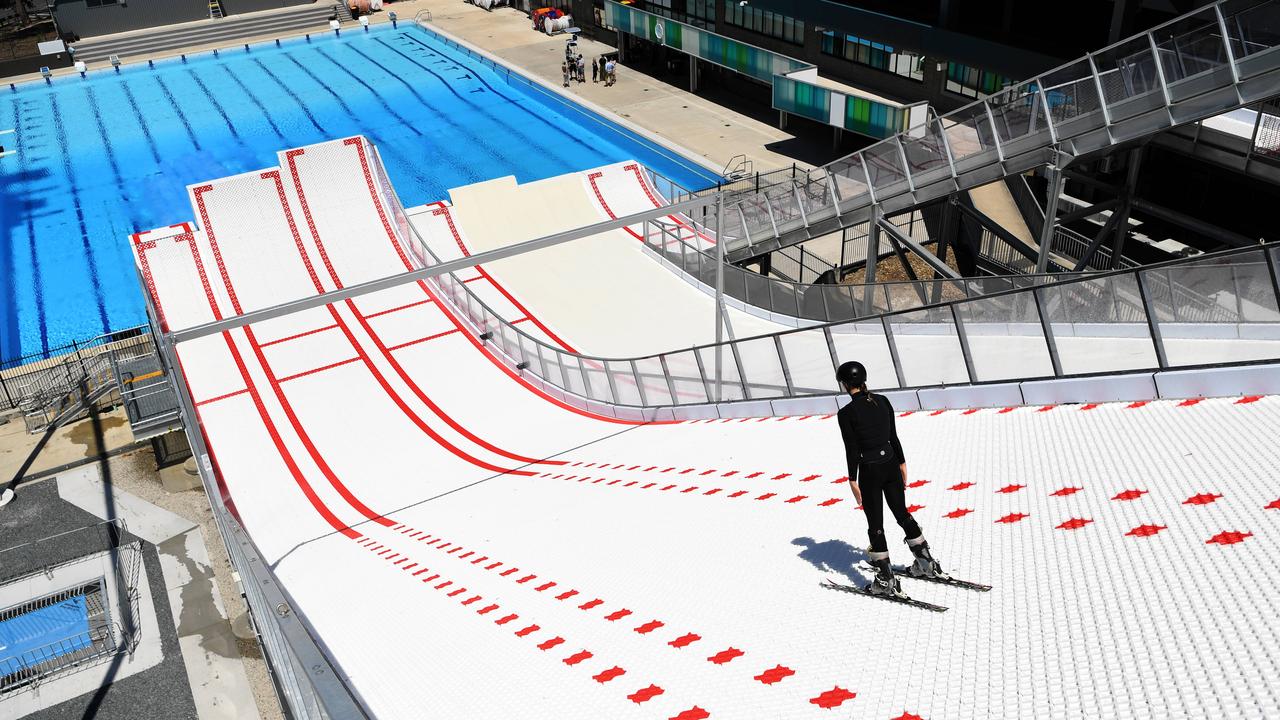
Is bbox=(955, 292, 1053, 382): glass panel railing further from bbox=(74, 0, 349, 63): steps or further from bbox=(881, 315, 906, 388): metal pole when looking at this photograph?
bbox=(74, 0, 349, 63): steps

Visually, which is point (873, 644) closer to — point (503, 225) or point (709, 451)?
point (709, 451)

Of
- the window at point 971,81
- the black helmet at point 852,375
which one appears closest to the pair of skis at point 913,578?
the black helmet at point 852,375

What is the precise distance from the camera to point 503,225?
77.1ft

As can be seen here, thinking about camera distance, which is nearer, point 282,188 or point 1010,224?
point 1010,224

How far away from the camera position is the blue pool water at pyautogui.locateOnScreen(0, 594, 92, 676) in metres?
12.7

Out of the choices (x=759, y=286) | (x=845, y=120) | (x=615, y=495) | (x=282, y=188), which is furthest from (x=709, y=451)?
(x=845, y=120)

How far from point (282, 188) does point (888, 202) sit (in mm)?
14360

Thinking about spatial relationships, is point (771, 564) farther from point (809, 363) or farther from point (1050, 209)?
point (1050, 209)

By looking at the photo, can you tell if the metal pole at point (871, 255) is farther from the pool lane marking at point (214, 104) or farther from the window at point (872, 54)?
the pool lane marking at point (214, 104)

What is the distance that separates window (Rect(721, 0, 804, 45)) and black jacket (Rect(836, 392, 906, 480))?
2766cm

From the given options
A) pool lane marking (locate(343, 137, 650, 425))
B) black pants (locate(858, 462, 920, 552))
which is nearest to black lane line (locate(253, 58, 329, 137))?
pool lane marking (locate(343, 137, 650, 425))

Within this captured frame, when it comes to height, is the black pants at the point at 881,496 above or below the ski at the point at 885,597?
above

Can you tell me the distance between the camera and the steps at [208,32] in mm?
42688

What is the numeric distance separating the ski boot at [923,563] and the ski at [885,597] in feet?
0.70
